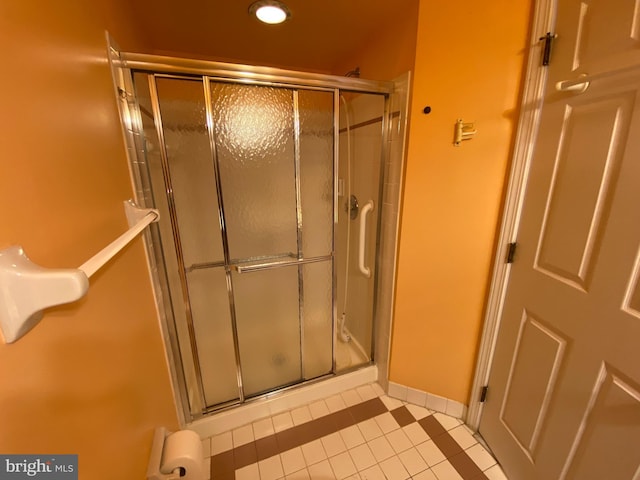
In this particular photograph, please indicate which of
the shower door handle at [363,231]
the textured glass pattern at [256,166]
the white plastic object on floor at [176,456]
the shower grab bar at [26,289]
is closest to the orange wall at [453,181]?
the shower door handle at [363,231]

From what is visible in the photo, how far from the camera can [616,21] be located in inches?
30.2

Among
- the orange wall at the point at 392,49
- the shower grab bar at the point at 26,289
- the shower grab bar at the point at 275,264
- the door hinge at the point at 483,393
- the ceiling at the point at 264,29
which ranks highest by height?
the ceiling at the point at 264,29

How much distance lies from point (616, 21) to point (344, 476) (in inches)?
82.1

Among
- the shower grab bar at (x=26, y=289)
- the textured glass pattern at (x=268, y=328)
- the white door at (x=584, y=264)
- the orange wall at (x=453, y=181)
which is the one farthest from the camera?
the textured glass pattern at (x=268, y=328)

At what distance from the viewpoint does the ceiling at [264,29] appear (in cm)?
128

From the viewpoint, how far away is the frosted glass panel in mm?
1426

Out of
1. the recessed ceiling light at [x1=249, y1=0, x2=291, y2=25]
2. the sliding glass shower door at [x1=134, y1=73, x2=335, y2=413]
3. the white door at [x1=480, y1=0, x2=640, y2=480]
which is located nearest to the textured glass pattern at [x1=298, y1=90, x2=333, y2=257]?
the sliding glass shower door at [x1=134, y1=73, x2=335, y2=413]

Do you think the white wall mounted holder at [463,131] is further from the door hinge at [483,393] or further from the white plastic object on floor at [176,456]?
the white plastic object on floor at [176,456]

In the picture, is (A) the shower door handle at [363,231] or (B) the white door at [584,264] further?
(A) the shower door handle at [363,231]

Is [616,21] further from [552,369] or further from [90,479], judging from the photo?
[90,479]

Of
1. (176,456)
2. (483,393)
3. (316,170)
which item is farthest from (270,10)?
(483,393)

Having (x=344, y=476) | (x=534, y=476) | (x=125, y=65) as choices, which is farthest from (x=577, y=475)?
(x=125, y=65)

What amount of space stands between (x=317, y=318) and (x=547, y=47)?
1.74m

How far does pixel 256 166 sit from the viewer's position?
133cm
